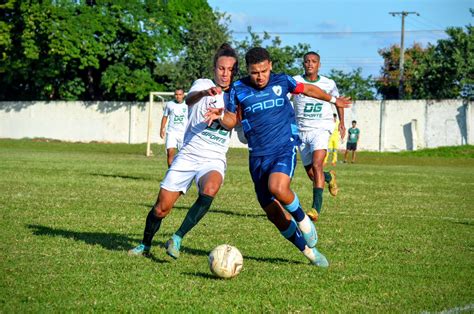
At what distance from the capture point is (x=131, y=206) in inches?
551

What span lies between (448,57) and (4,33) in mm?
27044

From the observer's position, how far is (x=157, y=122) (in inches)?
1970

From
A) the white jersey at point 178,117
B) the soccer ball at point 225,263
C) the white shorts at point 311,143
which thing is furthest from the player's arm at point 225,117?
the white jersey at point 178,117

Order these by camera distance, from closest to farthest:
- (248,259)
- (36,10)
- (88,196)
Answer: (248,259) < (88,196) < (36,10)

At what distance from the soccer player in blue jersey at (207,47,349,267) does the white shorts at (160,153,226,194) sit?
575 mm

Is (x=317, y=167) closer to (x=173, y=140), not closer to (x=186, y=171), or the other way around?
(x=186, y=171)

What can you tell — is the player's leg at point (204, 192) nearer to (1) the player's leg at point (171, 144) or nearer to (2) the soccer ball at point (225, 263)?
(2) the soccer ball at point (225, 263)

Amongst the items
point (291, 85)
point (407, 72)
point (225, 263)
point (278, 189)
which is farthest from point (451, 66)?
point (225, 263)

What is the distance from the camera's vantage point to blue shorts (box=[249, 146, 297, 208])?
8148mm

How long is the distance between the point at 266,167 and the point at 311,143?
5.08 m

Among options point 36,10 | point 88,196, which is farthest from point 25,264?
point 36,10

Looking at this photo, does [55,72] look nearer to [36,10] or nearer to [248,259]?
[36,10]

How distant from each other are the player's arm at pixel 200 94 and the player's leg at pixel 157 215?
3.21ft

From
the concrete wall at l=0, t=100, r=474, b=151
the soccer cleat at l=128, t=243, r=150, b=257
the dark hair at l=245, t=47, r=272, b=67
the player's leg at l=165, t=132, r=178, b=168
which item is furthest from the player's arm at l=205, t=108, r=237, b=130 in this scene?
the concrete wall at l=0, t=100, r=474, b=151
